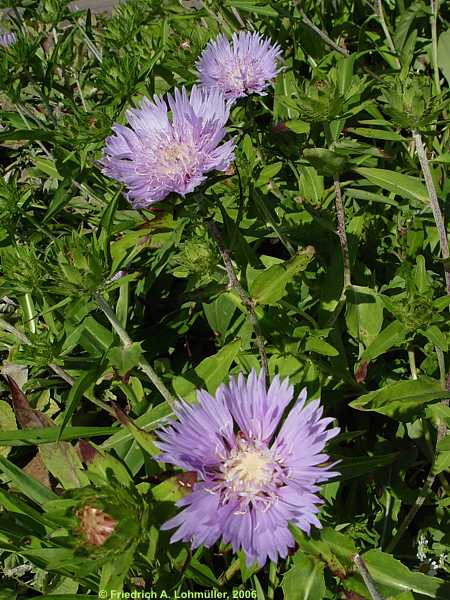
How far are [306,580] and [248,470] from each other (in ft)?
0.88

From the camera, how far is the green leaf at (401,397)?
1.56 m

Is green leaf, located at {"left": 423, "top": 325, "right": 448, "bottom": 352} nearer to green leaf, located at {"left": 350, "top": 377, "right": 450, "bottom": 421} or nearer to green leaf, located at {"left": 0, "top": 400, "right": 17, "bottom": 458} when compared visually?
green leaf, located at {"left": 350, "top": 377, "right": 450, "bottom": 421}

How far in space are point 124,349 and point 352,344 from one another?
0.85 meters

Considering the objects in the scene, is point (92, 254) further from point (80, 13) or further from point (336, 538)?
point (80, 13)

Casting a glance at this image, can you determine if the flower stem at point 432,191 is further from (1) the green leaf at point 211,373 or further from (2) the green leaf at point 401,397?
(1) the green leaf at point 211,373

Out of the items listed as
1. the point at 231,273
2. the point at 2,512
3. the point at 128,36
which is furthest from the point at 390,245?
the point at 2,512

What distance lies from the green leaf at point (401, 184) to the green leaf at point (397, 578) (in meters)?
0.99

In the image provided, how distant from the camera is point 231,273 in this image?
151 centimetres

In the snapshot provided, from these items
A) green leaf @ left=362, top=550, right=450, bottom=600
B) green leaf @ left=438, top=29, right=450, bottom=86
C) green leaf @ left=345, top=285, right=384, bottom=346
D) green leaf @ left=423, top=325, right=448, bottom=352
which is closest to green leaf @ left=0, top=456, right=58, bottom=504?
green leaf @ left=362, top=550, right=450, bottom=600

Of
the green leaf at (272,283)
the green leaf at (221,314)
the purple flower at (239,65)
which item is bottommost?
the green leaf at (221,314)

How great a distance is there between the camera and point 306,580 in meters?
1.34

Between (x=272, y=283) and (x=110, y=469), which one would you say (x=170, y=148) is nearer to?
(x=272, y=283)

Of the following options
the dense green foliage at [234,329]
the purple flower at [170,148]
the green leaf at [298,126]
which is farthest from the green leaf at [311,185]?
the purple flower at [170,148]

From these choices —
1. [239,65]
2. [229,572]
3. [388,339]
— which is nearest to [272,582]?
[229,572]
